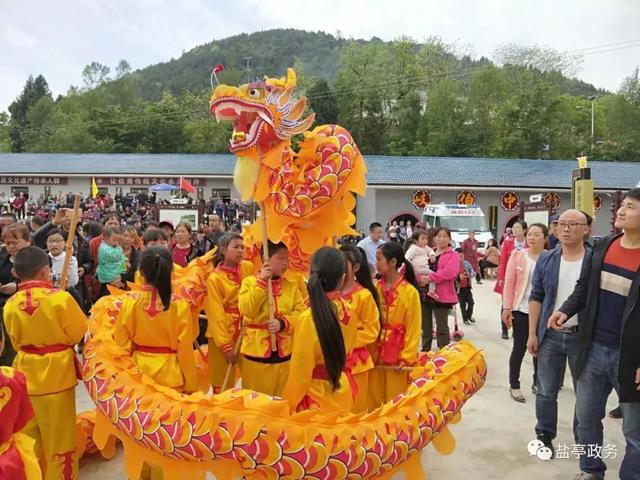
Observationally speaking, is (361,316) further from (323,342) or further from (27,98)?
(27,98)

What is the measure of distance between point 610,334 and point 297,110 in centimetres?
244

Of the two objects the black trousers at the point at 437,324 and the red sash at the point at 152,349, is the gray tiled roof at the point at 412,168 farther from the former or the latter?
the red sash at the point at 152,349

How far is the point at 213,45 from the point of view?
109m

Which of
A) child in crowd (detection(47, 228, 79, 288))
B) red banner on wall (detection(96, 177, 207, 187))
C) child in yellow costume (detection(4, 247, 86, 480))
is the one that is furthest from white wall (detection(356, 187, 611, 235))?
child in yellow costume (detection(4, 247, 86, 480))

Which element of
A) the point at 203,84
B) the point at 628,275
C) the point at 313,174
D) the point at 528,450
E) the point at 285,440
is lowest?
the point at 528,450

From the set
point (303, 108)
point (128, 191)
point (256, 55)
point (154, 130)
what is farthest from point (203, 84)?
point (303, 108)

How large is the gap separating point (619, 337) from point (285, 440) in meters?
1.83

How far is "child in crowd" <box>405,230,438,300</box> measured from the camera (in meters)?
6.04

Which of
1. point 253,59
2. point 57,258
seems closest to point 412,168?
point 57,258

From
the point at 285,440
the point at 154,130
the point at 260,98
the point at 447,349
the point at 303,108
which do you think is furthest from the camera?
the point at 154,130

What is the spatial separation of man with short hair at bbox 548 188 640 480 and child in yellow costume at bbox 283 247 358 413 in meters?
1.25

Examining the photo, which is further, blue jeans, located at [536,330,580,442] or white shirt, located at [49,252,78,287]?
white shirt, located at [49,252,78,287]

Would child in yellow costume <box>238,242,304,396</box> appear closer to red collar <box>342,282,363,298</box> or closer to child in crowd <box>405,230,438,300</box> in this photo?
red collar <box>342,282,363,298</box>

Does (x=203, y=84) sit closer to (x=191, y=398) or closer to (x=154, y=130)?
(x=154, y=130)
